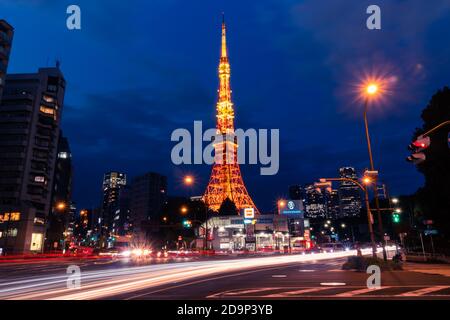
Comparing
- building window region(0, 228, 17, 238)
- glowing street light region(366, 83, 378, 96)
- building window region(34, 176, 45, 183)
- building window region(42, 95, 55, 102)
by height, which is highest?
building window region(42, 95, 55, 102)

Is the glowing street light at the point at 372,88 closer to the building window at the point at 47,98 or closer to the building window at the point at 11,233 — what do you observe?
the building window at the point at 11,233

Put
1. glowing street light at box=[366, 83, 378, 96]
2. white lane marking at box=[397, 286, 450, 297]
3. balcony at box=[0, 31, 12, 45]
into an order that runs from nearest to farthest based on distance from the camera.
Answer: white lane marking at box=[397, 286, 450, 297] < glowing street light at box=[366, 83, 378, 96] < balcony at box=[0, 31, 12, 45]

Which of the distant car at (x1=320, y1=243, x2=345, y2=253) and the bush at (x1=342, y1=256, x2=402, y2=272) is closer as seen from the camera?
the bush at (x1=342, y1=256, x2=402, y2=272)

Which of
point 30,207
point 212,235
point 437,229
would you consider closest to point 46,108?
point 30,207

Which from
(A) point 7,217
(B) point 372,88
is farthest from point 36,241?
(B) point 372,88

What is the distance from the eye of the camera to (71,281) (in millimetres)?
17078

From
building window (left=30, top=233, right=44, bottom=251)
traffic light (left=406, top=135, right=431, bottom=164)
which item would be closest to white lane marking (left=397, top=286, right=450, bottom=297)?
traffic light (left=406, top=135, right=431, bottom=164)

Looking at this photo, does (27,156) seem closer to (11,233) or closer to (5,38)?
(11,233)

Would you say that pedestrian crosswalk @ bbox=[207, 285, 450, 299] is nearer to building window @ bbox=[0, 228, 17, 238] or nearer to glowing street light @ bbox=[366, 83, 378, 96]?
glowing street light @ bbox=[366, 83, 378, 96]

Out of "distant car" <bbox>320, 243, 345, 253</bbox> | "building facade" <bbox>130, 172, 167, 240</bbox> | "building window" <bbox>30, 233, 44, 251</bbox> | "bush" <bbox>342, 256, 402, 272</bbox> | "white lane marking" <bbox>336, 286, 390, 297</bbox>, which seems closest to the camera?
→ "white lane marking" <bbox>336, 286, 390, 297</bbox>

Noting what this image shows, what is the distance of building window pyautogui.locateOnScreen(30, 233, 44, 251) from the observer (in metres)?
72.4

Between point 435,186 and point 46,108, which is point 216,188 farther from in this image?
point 435,186

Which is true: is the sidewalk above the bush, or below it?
below
